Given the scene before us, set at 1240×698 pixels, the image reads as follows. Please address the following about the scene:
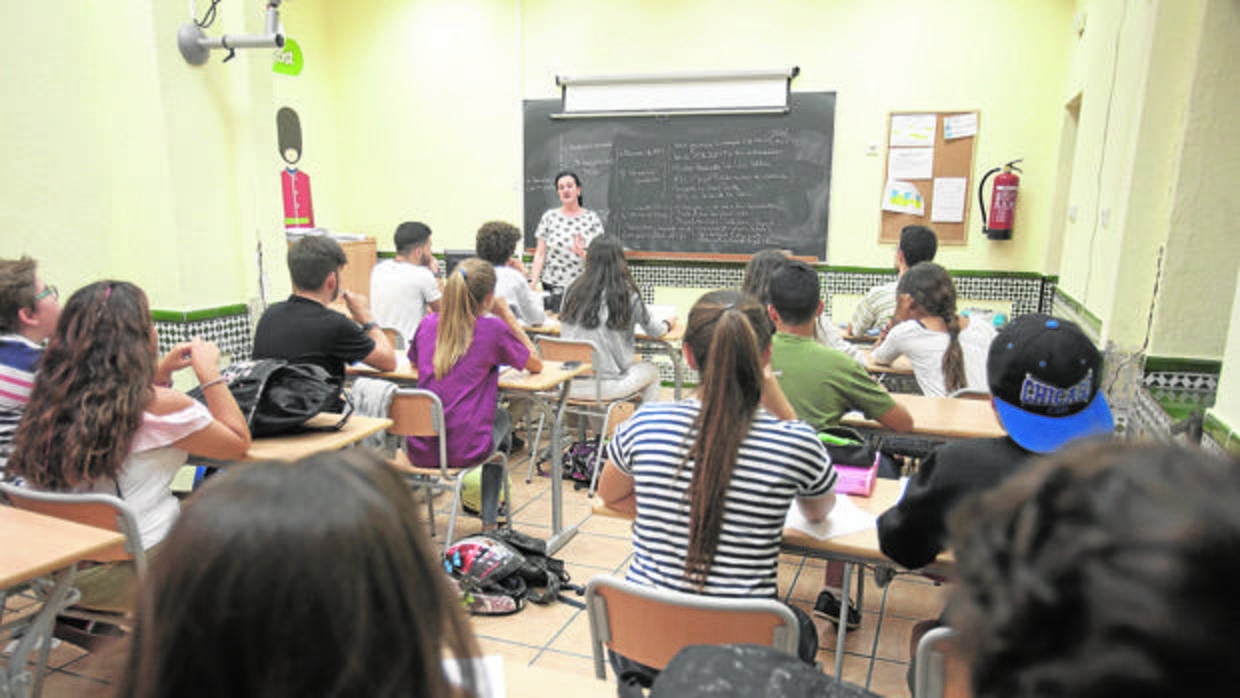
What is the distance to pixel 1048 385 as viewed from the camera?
143 centimetres

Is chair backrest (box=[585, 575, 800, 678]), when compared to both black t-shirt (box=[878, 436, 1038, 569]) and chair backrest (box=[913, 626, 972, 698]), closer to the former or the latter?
chair backrest (box=[913, 626, 972, 698])

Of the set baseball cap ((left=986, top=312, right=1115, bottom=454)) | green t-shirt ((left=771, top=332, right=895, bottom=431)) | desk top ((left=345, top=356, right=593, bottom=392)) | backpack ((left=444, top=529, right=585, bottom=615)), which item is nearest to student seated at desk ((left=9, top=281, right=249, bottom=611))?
backpack ((left=444, top=529, right=585, bottom=615))

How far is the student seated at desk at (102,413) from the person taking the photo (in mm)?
1957

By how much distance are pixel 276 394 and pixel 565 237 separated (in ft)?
11.9

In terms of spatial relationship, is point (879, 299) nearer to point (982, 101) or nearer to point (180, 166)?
point (982, 101)

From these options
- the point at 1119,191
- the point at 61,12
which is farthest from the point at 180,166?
the point at 1119,191

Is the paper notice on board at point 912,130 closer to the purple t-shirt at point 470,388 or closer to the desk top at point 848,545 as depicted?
the purple t-shirt at point 470,388

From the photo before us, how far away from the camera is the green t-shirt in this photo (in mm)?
2471

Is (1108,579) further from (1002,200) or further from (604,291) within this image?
(1002,200)

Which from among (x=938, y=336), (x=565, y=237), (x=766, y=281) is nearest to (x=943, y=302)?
(x=938, y=336)

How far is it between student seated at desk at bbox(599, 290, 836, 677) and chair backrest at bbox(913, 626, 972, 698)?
356 millimetres

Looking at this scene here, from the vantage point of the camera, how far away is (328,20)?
6918mm

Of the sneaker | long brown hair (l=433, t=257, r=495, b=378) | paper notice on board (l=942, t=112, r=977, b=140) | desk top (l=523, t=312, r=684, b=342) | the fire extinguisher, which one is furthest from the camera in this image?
paper notice on board (l=942, t=112, r=977, b=140)

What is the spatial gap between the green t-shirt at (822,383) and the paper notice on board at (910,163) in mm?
3772
